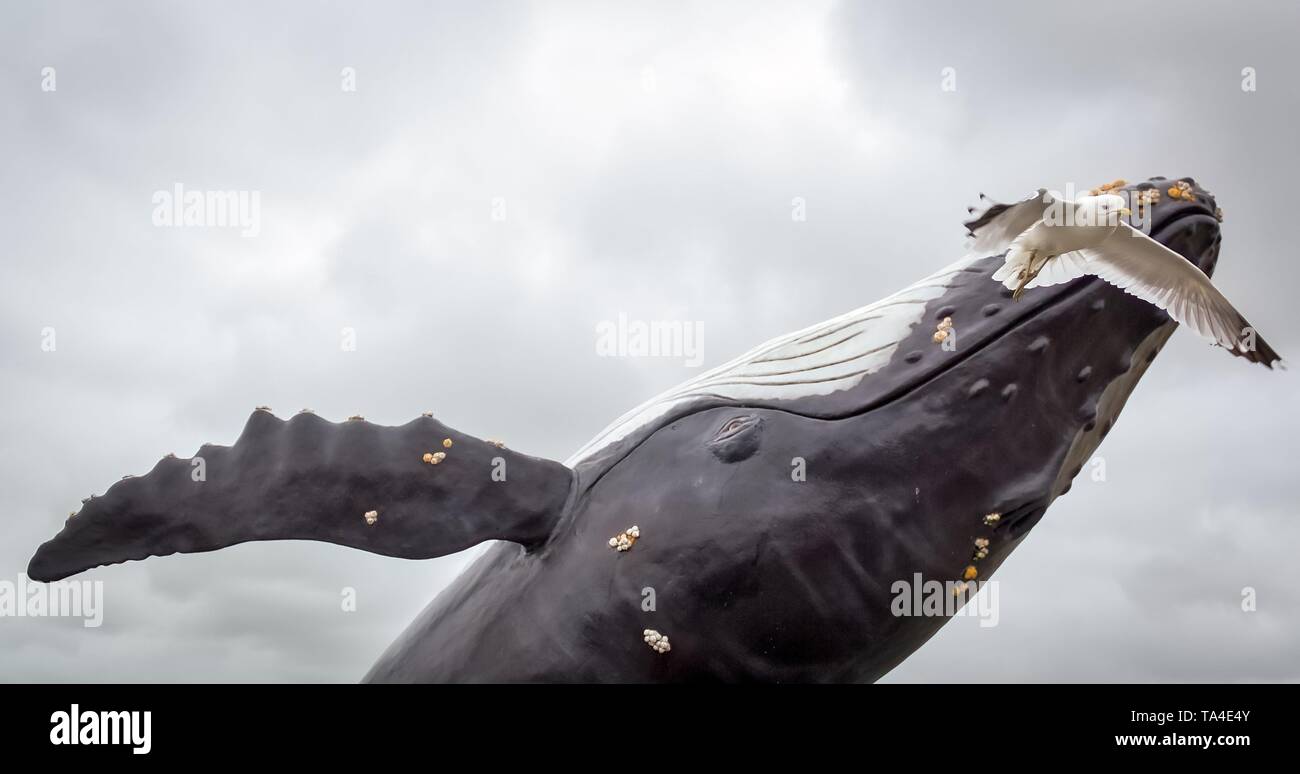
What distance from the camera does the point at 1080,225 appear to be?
6145 mm

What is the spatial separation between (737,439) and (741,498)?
455 mm

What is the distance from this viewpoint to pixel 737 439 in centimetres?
734

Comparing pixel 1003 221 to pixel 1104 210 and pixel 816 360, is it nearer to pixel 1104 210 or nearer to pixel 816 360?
pixel 1104 210

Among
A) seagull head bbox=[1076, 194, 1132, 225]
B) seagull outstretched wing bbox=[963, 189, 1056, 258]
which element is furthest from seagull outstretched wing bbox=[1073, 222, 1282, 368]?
seagull outstretched wing bbox=[963, 189, 1056, 258]

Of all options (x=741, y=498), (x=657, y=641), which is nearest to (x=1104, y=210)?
(x=741, y=498)

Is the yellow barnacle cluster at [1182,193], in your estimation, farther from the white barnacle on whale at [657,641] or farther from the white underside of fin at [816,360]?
the white barnacle on whale at [657,641]

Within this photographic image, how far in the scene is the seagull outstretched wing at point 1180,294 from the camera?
6.42 metres

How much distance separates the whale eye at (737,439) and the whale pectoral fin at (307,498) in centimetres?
147

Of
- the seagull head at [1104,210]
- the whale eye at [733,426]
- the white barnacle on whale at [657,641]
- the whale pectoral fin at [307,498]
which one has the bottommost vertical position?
the white barnacle on whale at [657,641]

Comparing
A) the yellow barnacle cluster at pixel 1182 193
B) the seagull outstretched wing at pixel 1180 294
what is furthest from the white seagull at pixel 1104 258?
the yellow barnacle cluster at pixel 1182 193

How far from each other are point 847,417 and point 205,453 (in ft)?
14.5

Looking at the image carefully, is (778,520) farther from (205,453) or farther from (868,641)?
(205,453)

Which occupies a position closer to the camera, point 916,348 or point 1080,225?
point 1080,225
